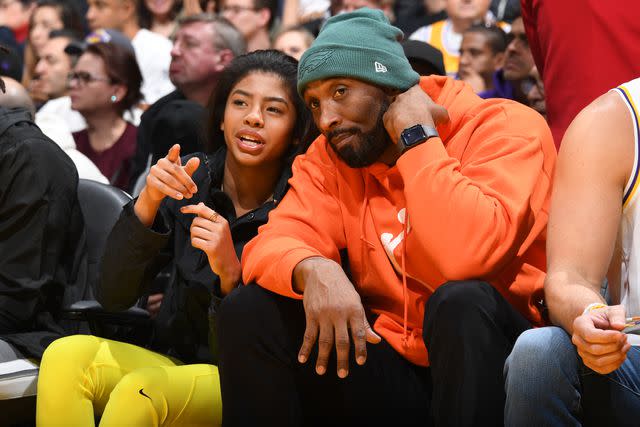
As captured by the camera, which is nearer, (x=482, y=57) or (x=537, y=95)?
(x=537, y=95)

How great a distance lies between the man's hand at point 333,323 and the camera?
8.38 feet

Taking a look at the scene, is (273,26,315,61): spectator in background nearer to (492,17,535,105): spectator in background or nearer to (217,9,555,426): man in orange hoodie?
(492,17,535,105): spectator in background

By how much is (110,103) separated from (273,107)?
9.29 feet

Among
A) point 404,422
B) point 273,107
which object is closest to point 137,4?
point 273,107

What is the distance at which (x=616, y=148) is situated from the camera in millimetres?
2520

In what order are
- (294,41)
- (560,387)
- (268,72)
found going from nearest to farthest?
(560,387) < (268,72) < (294,41)

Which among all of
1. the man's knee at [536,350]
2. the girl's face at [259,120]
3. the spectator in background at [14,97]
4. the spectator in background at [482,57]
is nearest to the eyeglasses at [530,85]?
the spectator in background at [482,57]

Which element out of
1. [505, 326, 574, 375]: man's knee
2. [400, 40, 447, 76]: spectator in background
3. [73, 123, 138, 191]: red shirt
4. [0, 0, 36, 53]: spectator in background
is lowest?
[0, 0, 36, 53]: spectator in background

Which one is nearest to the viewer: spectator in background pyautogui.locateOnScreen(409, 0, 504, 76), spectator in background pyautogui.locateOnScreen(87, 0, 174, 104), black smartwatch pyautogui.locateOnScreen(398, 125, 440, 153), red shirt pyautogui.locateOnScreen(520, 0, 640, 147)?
black smartwatch pyautogui.locateOnScreen(398, 125, 440, 153)

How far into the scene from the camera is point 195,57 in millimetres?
5344

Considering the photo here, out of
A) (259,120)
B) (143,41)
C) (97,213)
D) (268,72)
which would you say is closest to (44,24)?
(143,41)

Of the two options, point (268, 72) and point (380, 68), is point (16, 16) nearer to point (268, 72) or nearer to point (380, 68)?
point (268, 72)

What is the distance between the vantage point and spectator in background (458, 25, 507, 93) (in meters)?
5.79

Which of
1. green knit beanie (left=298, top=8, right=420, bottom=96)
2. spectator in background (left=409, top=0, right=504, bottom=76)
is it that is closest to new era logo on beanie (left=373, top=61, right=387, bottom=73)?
green knit beanie (left=298, top=8, right=420, bottom=96)
